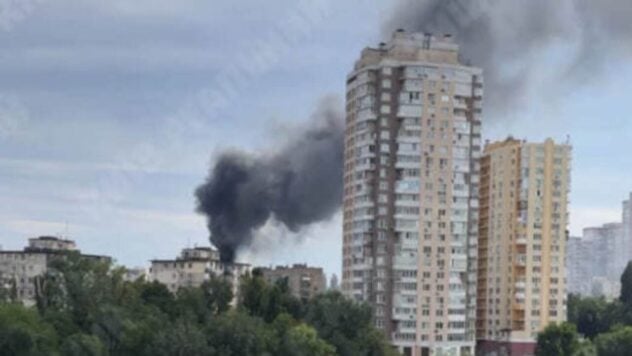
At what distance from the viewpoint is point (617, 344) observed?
27.2 metres

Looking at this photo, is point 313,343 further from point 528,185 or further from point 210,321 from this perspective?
point 528,185

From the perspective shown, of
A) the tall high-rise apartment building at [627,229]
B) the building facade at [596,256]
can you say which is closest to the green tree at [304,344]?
the tall high-rise apartment building at [627,229]

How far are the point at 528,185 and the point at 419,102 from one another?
167 inches

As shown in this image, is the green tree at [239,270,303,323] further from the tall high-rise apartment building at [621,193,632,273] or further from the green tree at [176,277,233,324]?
the tall high-rise apartment building at [621,193,632,273]

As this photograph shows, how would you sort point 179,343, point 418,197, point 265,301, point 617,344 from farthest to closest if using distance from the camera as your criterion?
point 617,344, point 418,197, point 265,301, point 179,343

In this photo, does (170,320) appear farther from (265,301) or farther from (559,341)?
(559,341)

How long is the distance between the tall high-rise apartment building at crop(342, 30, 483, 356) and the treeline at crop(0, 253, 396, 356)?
2.15 m

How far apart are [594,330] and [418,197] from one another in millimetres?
10917

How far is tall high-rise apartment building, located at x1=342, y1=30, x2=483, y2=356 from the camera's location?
2641cm

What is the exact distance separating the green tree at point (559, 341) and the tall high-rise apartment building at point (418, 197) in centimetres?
171

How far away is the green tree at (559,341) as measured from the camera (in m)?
26.2

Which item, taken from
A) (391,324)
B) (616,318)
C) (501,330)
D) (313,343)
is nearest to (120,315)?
(313,343)

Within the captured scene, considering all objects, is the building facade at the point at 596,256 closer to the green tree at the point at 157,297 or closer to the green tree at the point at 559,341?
the green tree at the point at 559,341

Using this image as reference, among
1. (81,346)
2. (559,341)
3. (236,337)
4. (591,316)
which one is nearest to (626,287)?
(591,316)
